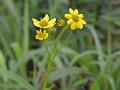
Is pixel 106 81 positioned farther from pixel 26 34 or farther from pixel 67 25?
pixel 67 25

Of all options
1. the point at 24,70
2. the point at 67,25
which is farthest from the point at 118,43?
the point at 67,25

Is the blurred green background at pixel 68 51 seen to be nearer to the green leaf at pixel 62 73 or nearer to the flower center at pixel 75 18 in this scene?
the green leaf at pixel 62 73

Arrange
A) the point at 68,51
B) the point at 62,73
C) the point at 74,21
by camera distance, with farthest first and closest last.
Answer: the point at 68,51
the point at 62,73
the point at 74,21

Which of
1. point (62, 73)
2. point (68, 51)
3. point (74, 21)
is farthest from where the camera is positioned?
point (68, 51)

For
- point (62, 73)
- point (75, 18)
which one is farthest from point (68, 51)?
point (75, 18)

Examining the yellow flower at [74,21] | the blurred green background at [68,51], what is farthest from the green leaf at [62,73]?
the yellow flower at [74,21]

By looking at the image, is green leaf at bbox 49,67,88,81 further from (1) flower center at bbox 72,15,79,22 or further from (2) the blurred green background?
(1) flower center at bbox 72,15,79,22

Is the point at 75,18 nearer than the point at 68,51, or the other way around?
the point at 75,18

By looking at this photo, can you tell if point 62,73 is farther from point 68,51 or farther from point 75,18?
point 75,18
